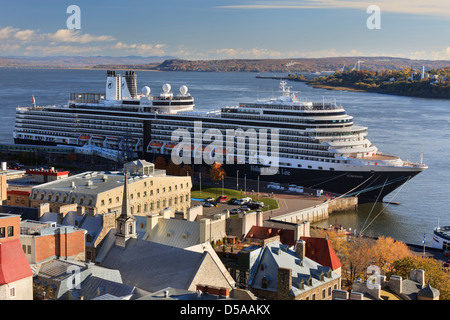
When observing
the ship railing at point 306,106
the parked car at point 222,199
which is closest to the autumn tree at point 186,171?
the ship railing at point 306,106

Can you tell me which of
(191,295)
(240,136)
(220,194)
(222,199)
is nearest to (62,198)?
(222,199)

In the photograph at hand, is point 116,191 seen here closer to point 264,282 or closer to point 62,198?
point 62,198

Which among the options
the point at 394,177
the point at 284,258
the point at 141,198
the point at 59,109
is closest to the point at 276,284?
the point at 284,258

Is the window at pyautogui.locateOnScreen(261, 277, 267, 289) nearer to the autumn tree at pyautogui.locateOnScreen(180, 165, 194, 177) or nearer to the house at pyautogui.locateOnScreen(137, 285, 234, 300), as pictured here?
the house at pyautogui.locateOnScreen(137, 285, 234, 300)

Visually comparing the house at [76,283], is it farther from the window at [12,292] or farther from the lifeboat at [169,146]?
the lifeboat at [169,146]
